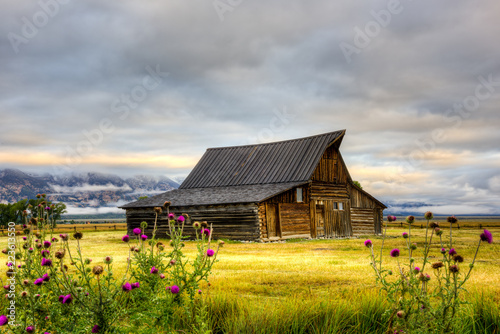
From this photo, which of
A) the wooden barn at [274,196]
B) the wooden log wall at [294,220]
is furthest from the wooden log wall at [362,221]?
the wooden log wall at [294,220]

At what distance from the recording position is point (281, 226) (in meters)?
26.5

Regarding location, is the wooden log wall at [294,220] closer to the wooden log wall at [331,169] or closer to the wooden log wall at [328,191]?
the wooden log wall at [328,191]

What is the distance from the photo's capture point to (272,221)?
2617cm

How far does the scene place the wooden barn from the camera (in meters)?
25.9

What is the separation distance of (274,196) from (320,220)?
18.0ft

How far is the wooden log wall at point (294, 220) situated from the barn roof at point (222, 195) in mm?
1469

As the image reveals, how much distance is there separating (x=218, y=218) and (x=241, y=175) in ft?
21.2

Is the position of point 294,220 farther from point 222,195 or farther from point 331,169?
point 331,169

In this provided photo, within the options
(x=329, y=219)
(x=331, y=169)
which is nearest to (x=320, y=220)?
(x=329, y=219)

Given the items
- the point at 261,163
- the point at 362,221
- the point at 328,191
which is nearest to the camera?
the point at 328,191

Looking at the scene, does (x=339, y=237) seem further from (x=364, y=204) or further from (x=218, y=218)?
(x=218, y=218)

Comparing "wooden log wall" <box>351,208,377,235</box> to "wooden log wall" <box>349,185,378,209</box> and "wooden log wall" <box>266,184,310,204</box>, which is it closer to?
"wooden log wall" <box>349,185,378,209</box>

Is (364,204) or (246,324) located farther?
(364,204)

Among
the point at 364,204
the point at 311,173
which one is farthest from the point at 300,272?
the point at 364,204
